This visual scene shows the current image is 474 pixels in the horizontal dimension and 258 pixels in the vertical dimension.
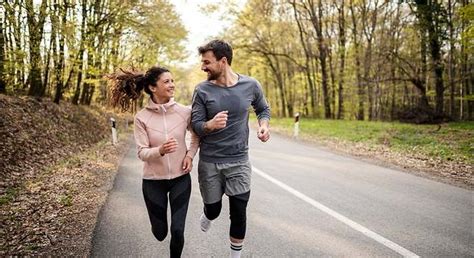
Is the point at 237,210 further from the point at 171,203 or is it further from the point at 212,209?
the point at 171,203

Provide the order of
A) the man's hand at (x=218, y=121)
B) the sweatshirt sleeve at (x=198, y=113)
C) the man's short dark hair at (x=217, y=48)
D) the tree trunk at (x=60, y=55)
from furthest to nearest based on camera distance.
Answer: the tree trunk at (x=60, y=55) < the sweatshirt sleeve at (x=198, y=113) < the man's short dark hair at (x=217, y=48) < the man's hand at (x=218, y=121)

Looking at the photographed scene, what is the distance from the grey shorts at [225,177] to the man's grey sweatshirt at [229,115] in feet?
0.19

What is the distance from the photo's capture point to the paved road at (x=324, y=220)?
4109mm

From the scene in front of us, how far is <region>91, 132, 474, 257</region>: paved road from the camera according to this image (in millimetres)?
4109

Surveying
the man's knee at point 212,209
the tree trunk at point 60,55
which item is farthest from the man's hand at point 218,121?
the tree trunk at point 60,55

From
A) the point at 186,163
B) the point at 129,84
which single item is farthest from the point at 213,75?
the point at 129,84

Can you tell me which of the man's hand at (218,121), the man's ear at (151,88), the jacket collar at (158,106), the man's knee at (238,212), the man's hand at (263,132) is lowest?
the man's knee at (238,212)

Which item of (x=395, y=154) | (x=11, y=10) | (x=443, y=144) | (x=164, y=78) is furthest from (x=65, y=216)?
(x=443, y=144)

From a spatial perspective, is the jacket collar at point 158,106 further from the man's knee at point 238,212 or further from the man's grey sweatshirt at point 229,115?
the man's knee at point 238,212

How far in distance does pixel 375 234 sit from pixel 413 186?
120 inches

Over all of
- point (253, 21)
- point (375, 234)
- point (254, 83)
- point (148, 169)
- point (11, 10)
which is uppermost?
point (253, 21)

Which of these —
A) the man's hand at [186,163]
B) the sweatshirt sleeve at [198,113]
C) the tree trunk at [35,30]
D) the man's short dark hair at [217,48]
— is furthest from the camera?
the tree trunk at [35,30]

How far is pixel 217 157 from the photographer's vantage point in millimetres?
3416

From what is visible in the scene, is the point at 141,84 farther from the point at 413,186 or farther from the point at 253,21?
the point at 253,21
